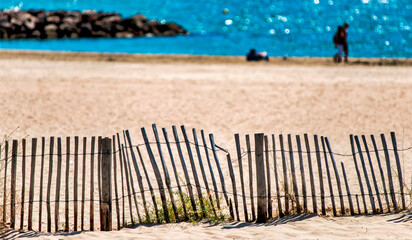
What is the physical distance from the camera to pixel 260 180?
5922 mm

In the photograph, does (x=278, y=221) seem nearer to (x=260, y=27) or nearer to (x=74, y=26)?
(x=74, y=26)

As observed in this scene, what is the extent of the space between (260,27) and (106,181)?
43765mm

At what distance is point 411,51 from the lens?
1225 inches

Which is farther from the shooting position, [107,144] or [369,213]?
[369,213]

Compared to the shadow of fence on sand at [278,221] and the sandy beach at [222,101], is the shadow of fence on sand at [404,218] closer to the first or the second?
the sandy beach at [222,101]

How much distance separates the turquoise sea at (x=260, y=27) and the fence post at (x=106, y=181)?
2374 cm

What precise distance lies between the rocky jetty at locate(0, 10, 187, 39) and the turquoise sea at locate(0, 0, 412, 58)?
6.13ft

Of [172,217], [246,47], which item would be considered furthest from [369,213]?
[246,47]

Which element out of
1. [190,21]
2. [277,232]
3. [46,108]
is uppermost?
[190,21]

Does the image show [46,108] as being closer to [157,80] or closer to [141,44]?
[157,80]

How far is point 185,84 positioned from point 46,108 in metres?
3.83

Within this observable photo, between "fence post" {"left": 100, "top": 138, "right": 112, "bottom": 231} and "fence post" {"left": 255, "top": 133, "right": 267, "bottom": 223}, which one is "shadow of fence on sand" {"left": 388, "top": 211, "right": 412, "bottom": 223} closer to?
"fence post" {"left": 255, "top": 133, "right": 267, "bottom": 223}

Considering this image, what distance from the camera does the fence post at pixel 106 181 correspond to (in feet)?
18.6

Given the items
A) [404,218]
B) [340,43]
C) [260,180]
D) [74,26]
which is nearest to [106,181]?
[260,180]
